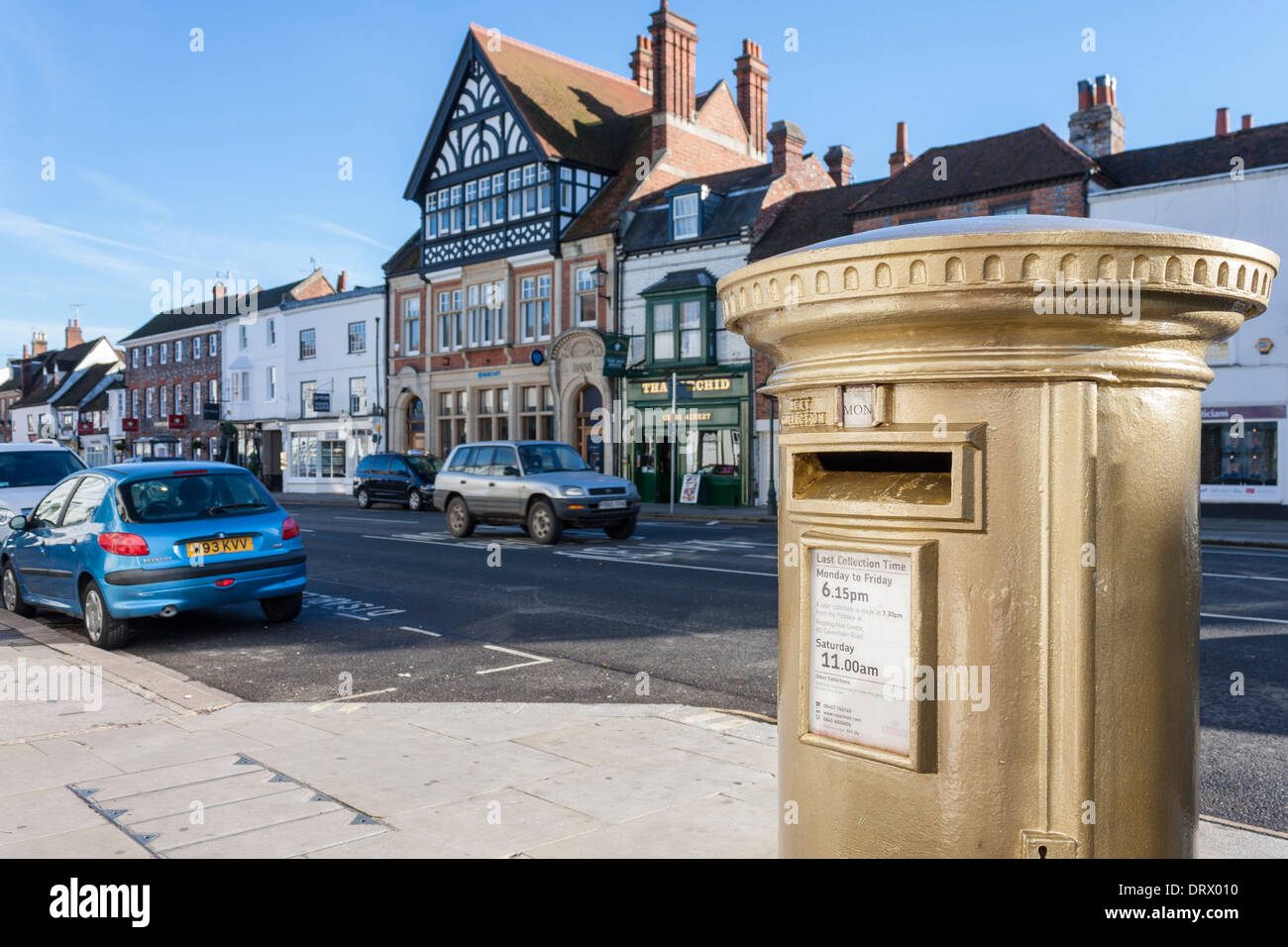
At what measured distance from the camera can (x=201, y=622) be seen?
957 cm

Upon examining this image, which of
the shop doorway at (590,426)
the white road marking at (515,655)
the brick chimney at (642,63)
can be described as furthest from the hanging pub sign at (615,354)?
the white road marking at (515,655)

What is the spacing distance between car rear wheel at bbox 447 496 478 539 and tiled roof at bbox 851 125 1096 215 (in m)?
13.2

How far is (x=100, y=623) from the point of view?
26.9 feet

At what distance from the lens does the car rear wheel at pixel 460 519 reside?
18.1m

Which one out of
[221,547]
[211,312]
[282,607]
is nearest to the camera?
[221,547]

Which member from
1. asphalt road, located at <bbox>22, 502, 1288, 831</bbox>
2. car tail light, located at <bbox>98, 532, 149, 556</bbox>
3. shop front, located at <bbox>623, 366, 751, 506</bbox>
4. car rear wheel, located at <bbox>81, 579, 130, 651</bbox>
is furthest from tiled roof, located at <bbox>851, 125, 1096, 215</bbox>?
car rear wheel, located at <bbox>81, 579, 130, 651</bbox>

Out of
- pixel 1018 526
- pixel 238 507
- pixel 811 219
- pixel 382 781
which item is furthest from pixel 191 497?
pixel 811 219

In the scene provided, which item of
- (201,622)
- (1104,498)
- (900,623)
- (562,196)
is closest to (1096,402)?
(1104,498)

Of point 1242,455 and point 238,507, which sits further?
point 1242,455

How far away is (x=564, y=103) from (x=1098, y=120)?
1723cm

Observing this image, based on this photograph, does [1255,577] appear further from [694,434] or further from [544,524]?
[694,434]
